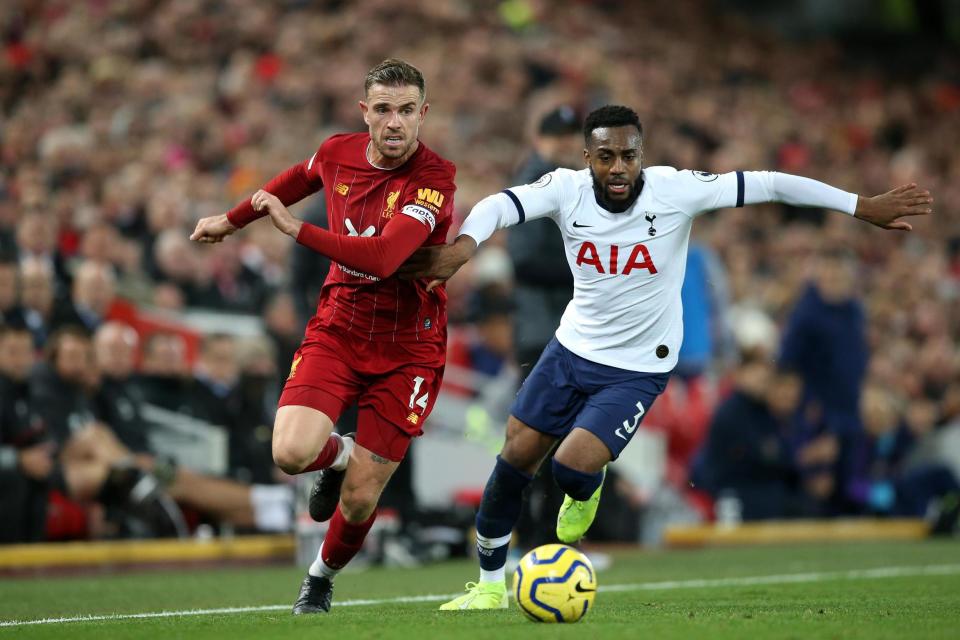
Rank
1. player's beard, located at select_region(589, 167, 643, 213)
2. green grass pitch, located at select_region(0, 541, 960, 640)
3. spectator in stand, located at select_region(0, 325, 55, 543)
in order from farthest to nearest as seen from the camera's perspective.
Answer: spectator in stand, located at select_region(0, 325, 55, 543), player's beard, located at select_region(589, 167, 643, 213), green grass pitch, located at select_region(0, 541, 960, 640)

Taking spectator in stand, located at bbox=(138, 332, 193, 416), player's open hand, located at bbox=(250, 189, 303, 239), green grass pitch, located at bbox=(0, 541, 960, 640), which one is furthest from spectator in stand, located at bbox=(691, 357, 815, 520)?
player's open hand, located at bbox=(250, 189, 303, 239)

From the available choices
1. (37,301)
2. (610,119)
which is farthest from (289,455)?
(37,301)

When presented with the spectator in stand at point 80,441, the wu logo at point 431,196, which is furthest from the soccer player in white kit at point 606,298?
the spectator in stand at point 80,441

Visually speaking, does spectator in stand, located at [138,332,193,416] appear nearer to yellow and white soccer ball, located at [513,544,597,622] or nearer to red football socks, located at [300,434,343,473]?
red football socks, located at [300,434,343,473]

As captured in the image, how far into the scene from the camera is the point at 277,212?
22.1 ft

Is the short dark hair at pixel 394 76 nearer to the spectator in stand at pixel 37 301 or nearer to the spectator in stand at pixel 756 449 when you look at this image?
the spectator in stand at pixel 37 301

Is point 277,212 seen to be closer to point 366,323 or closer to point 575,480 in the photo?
point 366,323

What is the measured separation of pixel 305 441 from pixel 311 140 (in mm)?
11560

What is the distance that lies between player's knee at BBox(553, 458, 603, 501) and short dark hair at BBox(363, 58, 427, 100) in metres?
1.90

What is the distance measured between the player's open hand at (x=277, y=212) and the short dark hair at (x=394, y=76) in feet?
2.34

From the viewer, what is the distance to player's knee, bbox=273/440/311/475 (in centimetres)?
679

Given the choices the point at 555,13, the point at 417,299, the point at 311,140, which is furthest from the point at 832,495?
the point at 555,13

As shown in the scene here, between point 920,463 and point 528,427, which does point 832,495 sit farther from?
point 528,427

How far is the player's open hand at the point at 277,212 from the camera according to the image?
662cm
